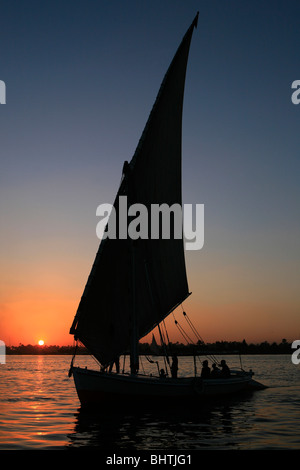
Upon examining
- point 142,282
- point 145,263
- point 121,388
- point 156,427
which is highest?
point 145,263

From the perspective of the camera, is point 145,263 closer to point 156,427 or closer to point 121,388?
point 121,388

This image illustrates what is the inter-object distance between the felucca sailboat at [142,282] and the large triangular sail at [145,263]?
5 cm

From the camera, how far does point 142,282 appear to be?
27.0 meters

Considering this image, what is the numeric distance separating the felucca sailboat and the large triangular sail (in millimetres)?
50

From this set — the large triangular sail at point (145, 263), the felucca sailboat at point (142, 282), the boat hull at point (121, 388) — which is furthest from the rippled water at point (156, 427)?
the large triangular sail at point (145, 263)

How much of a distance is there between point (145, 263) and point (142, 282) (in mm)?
1060

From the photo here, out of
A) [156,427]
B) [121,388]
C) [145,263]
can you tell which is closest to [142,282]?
[145,263]

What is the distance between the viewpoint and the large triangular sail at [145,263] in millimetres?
24594

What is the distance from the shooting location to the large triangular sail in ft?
80.7

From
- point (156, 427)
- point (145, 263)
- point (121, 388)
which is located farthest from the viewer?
point (145, 263)

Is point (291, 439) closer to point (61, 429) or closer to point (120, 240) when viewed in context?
point (61, 429)

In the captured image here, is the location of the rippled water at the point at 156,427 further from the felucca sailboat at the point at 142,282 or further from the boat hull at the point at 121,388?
the felucca sailboat at the point at 142,282

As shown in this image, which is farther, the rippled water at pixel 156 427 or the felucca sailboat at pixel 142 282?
the felucca sailboat at pixel 142 282
